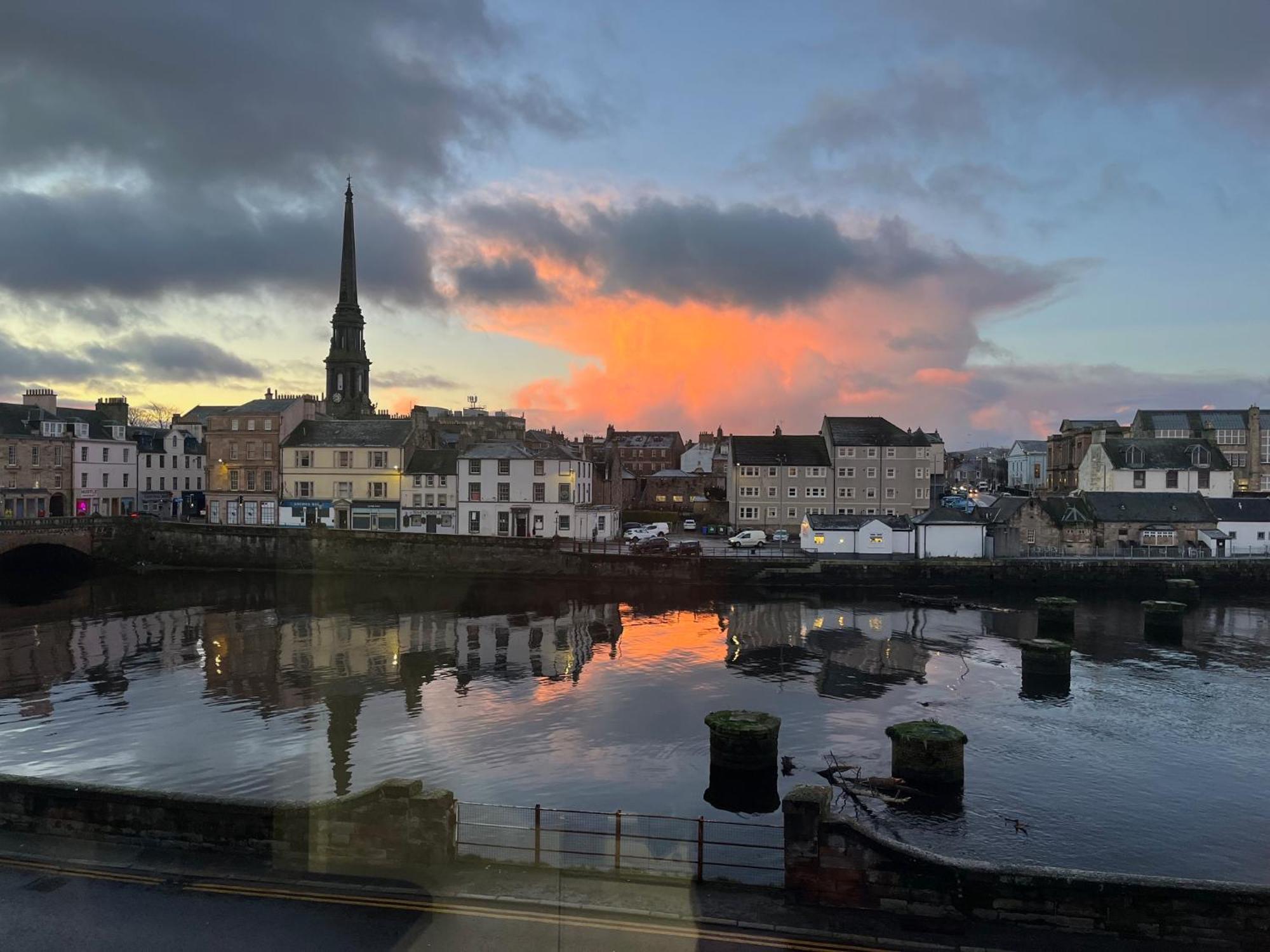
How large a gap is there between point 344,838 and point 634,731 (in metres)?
15.0

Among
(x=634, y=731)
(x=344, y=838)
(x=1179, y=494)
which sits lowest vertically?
(x=634, y=731)

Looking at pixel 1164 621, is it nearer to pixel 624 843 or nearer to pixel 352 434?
pixel 624 843

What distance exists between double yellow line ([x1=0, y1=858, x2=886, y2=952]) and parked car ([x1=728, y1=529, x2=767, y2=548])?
2382 inches

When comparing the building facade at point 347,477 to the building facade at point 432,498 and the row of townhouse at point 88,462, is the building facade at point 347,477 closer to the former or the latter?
the building facade at point 432,498

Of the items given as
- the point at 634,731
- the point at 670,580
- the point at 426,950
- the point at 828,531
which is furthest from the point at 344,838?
the point at 828,531

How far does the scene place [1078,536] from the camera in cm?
6988

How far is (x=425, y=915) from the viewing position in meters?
12.3

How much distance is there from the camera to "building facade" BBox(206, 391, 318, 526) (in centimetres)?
7800

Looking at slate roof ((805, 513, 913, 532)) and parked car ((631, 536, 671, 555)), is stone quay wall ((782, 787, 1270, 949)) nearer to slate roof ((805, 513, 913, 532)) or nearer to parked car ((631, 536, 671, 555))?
parked car ((631, 536, 671, 555))

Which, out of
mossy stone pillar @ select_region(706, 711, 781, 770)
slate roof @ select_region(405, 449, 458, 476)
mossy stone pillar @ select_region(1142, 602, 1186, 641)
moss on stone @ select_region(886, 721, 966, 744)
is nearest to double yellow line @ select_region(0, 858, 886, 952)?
mossy stone pillar @ select_region(706, 711, 781, 770)

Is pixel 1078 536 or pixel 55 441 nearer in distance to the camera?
pixel 1078 536

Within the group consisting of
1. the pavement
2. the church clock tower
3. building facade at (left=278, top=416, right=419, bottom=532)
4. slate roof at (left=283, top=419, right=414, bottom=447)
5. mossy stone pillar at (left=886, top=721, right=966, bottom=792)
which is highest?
the church clock tower

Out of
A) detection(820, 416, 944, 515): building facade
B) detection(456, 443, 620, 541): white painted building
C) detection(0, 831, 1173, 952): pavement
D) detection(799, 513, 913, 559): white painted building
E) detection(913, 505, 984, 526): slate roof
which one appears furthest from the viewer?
detection(820, 416, 944, 515): building facade

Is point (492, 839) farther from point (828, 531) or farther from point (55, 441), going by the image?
point (55, 441)
